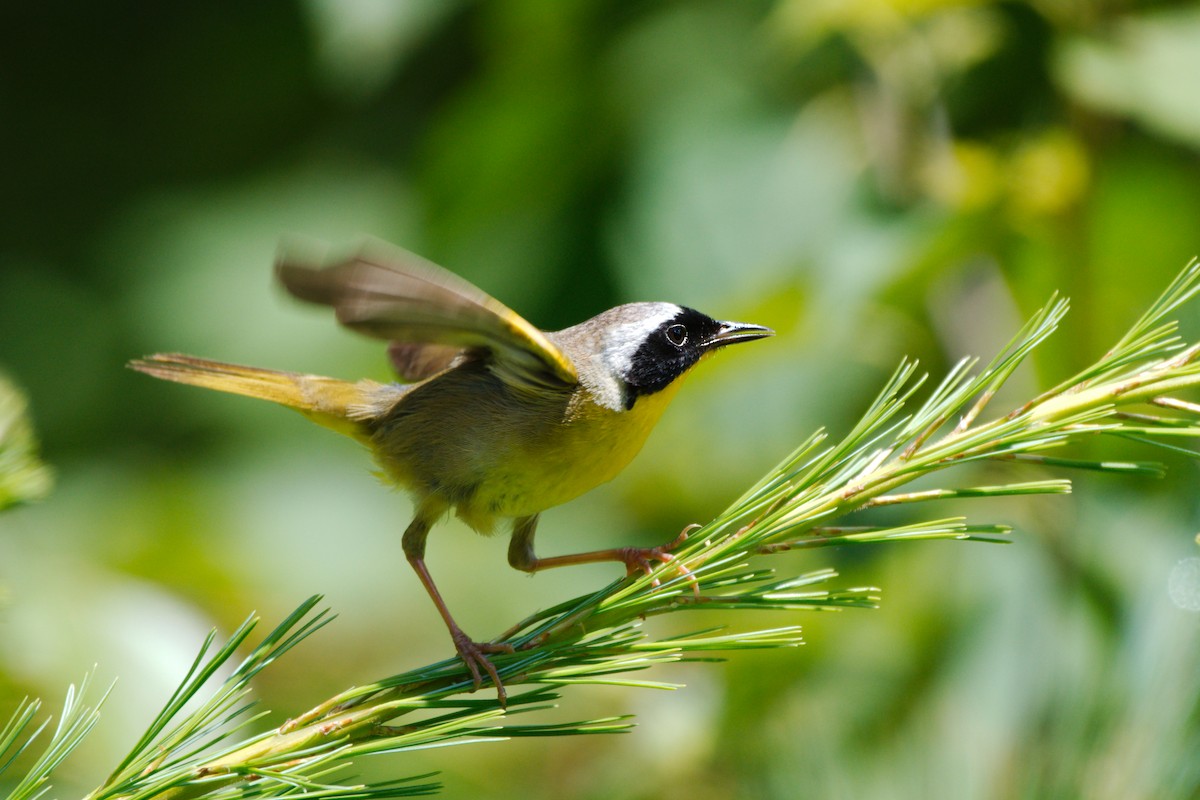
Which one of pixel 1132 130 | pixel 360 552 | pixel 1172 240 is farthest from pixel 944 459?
pixel 360 552

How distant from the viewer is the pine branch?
1.35 m

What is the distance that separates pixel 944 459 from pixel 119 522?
3.82m

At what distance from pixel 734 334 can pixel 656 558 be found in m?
0.58

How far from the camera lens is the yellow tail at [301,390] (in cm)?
251

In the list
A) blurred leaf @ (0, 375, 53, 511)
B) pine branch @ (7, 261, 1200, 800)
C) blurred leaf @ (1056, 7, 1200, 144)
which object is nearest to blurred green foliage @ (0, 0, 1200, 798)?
blurred leaf @ (1056, 7, 1200, 144)

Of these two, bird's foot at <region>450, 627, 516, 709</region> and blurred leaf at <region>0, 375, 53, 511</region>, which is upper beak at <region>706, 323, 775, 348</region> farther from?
blurred leaf at <region>0, 375, 53, 511</region>

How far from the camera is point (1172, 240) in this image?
309cm

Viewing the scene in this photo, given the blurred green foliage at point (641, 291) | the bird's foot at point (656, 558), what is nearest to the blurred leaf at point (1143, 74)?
the blurred green foliage at point (641, 291)

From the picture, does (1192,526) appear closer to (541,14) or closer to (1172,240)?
(1172,240)

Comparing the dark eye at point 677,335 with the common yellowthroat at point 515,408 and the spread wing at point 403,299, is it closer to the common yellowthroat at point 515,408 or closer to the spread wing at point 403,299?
the common yellowthroat at point 515,408

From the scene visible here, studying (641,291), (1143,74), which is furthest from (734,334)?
(641,291)

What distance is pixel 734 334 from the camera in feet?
7.93

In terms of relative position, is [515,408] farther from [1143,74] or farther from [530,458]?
[1143,74]

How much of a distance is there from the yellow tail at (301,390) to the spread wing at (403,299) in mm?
706
